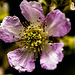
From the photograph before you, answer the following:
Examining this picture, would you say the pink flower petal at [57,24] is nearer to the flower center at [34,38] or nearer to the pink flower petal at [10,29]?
the flower center at [34,38]

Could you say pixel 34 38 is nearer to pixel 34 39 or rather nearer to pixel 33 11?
pixel 34 39

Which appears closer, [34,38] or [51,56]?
[51,56]

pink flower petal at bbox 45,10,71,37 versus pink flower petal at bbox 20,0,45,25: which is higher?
pink flower petal at bbox 20,0,45,25

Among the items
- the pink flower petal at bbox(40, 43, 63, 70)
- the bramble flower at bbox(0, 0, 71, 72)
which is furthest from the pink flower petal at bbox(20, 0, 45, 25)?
the pink flower petal at bbox(40, 43, 63, 70)

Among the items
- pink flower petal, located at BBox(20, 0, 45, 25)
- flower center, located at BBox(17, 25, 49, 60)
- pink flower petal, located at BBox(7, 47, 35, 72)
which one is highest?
pink flower petal, located at BBox(20, 0, 45, 25)

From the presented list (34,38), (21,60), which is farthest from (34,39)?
(21,60)

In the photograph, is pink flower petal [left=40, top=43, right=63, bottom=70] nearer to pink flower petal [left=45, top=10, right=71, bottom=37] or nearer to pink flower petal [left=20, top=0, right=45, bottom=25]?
pink flower petal [left=45, top=10, right=71, bottom=37]

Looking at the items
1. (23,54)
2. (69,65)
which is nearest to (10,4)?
(23,54)

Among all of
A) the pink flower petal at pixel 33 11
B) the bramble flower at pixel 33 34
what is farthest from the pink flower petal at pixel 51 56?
the pink flower petal at pixel 33 11

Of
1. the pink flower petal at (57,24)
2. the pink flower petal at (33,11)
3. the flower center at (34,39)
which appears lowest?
the flower center at (34,39)
